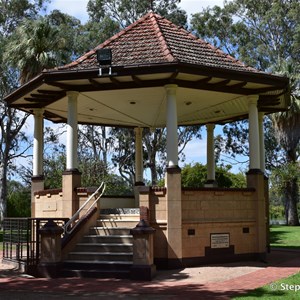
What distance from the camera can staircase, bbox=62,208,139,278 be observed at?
474 inches

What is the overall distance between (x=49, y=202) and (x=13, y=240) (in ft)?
7.06

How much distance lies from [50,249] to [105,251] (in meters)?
1.44

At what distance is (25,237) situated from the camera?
43.1ft

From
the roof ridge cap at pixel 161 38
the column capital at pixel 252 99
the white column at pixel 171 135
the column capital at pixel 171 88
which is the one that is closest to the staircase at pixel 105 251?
the white column at pixel 171 135

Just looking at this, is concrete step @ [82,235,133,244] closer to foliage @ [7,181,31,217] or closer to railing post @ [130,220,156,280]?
railing post @ [130,220,156,280]

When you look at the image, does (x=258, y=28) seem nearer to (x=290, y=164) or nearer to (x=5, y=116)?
(x=290, y=164)

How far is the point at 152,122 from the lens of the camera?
20.4 metres

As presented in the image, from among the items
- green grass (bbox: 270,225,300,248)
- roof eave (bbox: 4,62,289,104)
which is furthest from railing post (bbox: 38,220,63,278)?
green grass (bbox: 270,225,300,248)

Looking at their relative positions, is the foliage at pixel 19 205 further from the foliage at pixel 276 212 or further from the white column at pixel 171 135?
Result: the white column at pixel 171 135

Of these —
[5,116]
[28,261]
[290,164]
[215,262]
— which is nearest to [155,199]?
[215,262]

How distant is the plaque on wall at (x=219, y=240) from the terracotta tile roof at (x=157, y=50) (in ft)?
15.0

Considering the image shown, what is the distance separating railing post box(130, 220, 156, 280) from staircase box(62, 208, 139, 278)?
0.32m

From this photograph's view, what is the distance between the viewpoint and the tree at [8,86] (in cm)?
3675

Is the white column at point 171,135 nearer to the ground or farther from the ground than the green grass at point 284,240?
farther from the ground
